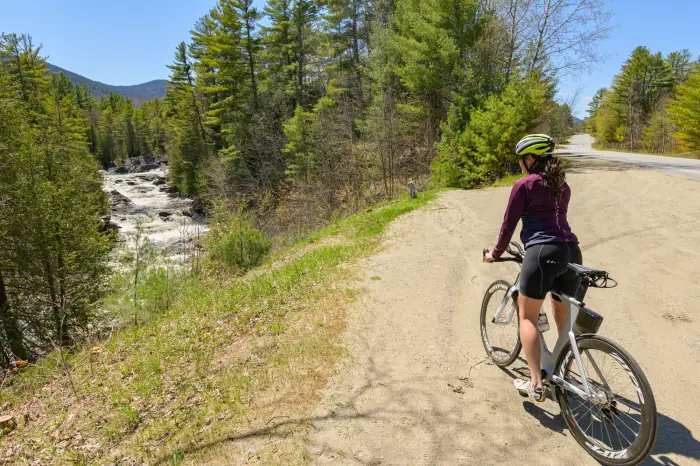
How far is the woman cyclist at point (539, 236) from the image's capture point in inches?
111

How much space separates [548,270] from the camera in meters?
2.81

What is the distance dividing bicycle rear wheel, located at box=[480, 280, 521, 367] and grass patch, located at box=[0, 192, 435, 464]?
66.6 inches

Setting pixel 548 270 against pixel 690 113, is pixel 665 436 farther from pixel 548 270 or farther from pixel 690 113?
pixel 690 113

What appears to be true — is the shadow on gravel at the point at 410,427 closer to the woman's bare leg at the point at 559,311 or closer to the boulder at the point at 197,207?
the woman's bare leg at the point at 559,311

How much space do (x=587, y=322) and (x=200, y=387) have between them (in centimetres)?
370

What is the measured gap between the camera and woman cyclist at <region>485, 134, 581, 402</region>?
9.25 ft

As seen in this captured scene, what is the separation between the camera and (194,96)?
38656 mm

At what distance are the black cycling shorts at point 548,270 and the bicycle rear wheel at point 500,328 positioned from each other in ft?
2.30

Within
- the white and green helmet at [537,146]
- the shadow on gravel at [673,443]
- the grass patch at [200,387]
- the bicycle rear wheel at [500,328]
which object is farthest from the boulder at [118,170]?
the shadow on gravel at [673,443]

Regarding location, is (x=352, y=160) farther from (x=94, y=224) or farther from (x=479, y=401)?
A: (x=479, y=401)

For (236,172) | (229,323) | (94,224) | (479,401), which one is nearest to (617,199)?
(479,401)

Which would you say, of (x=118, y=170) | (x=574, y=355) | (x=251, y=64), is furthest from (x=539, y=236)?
(x=118, y=170)

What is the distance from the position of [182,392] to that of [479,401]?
3021mm

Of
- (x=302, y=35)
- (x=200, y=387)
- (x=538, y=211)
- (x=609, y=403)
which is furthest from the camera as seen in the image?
(x=302, y=35)
